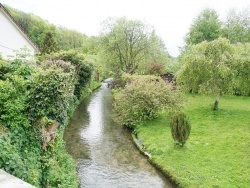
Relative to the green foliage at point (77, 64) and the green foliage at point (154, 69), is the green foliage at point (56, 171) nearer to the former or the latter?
the green foliage at point (77, 64)

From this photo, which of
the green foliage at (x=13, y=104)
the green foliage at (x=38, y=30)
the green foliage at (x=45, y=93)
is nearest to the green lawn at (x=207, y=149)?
the green foliage at (x=45, y=93)

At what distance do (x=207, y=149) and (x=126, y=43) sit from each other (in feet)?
82.1

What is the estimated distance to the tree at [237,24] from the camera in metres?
41.9

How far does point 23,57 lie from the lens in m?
9.28

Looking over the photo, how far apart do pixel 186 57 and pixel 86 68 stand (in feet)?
34.4

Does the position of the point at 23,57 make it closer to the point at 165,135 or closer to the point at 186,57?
the point at 165,135

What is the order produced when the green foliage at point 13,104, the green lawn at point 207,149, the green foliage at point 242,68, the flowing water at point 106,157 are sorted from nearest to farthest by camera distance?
the green foliage at point 13,104 → the green lawn at point 207,149 → the flowing water at point 106,157 → the green foliage at point 242,68

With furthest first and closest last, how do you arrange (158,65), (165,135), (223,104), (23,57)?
(158,65), (223,104), (165,135), (23,57)

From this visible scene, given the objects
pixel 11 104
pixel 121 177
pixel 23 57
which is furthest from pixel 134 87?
pixel 11 104

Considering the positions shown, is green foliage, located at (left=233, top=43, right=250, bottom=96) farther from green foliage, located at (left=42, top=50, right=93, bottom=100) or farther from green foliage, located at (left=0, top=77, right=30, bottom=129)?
green foliage, located at (left=0, top=77, right=30, bottom=129)

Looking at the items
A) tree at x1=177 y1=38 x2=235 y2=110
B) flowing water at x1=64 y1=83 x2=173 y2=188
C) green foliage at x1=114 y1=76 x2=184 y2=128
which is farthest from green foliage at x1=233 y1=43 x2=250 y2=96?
flowing water at x1=64 y1=83 x2=173 y2=188

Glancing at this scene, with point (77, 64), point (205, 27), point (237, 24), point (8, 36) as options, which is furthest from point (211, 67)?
point (237, 24)

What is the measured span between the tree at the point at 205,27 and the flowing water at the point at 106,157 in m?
26.5

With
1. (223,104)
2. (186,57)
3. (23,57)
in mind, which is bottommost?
(223,104)
